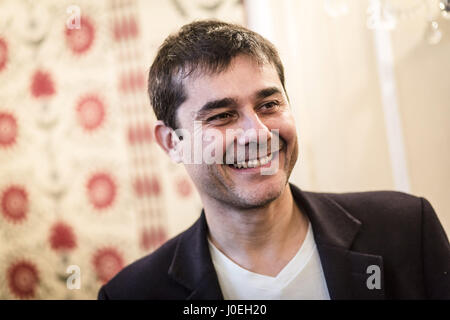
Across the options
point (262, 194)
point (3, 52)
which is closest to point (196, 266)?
point (262, 194)

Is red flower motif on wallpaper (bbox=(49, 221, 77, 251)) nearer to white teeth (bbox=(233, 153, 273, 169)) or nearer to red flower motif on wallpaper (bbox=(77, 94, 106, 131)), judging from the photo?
red flower motif on wallpaper (bbox=(77, 94, 106, 131))

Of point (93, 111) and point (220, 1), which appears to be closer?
point (220, 1)

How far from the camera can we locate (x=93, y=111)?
1583 mm

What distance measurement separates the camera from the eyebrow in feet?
3.10

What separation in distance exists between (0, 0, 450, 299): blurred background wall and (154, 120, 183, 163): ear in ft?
1.42

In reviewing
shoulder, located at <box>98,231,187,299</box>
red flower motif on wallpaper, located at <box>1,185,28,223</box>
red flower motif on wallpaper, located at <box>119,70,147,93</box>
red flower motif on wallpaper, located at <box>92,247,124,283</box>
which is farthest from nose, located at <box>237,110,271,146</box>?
red flower motif on wallpaper, located at <box>1,185,28,223</box>

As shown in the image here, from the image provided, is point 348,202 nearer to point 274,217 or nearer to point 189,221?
point 274,217

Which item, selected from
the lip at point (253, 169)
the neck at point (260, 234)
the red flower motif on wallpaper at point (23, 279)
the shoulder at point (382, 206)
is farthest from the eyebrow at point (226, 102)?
the red flower motif on wallpaper at point (23, 279)

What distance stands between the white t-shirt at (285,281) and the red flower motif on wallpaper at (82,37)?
1008mm

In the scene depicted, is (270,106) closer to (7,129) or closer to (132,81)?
(132,81)

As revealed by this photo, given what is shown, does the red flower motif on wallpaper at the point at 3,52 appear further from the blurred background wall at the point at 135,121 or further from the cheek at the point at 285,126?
the cheek at the point at 285,126

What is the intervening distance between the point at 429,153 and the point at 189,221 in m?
0.87
